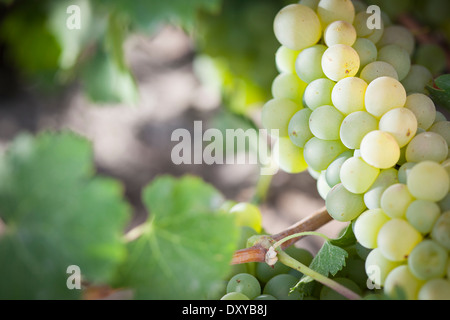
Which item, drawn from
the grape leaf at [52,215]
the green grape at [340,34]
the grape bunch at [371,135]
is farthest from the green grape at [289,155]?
the grape leaf at [52,215]

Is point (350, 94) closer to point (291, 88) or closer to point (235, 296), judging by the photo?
point (291, 88)

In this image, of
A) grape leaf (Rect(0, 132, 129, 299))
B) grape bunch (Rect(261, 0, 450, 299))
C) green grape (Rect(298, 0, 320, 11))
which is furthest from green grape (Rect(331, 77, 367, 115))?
grape leaf (Rect(0, 132, 129, 299))

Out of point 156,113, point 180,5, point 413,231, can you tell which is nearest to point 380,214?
point 413,231

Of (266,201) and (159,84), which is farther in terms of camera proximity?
(159,84)

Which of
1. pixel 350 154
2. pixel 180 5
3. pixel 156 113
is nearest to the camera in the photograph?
pixel 350 154

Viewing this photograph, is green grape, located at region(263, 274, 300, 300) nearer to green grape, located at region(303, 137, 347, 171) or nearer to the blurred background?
green grape, located at region(303, 137, 347, 171)
